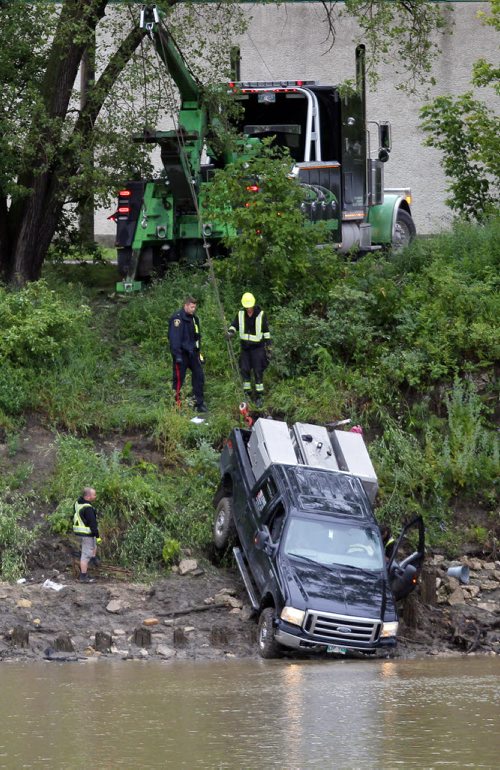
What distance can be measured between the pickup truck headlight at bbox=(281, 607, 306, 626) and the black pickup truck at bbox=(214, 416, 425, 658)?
11mm

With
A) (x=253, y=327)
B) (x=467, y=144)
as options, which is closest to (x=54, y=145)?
(x=253, y=327)

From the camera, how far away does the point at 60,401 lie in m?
19.8

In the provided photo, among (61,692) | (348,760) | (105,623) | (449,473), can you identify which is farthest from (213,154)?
(348,760)

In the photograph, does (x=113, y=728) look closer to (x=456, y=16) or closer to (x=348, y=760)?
(x=348, y=760)

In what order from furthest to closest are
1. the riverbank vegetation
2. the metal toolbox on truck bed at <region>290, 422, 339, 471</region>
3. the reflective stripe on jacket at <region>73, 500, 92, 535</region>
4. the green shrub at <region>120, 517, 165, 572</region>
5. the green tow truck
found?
the green tow truck < the riverbank vegetation < the green shrub at <region>120, 517, 165, 572</region> < the metal toolbox on truck bed at <region>290, 422, 339, 471</region> < the reflective stripe on jacket at <region>73, 500, 92, 535</region>

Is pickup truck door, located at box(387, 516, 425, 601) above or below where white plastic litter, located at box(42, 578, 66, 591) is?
above

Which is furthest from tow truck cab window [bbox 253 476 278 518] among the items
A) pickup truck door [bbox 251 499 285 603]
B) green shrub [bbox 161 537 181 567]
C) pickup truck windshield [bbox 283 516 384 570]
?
green shrub [bbox 161 537 181 567]

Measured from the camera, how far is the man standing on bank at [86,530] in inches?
651

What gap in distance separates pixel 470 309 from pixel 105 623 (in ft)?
28.4

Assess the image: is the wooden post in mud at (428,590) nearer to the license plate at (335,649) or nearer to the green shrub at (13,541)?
the license plate at (335,649)

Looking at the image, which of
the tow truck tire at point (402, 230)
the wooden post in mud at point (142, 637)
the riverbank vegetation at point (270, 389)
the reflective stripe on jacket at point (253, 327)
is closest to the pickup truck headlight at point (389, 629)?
the wooden post in mud at point (142, 637)

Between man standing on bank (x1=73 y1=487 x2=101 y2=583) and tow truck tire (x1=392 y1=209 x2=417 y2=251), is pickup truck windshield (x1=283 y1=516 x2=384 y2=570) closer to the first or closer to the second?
man standing on bank (x1=73 y1=487 x2=101 y2=583)

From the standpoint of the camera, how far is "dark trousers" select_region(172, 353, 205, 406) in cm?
1970

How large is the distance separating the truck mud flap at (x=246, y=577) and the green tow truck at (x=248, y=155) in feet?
24.0
